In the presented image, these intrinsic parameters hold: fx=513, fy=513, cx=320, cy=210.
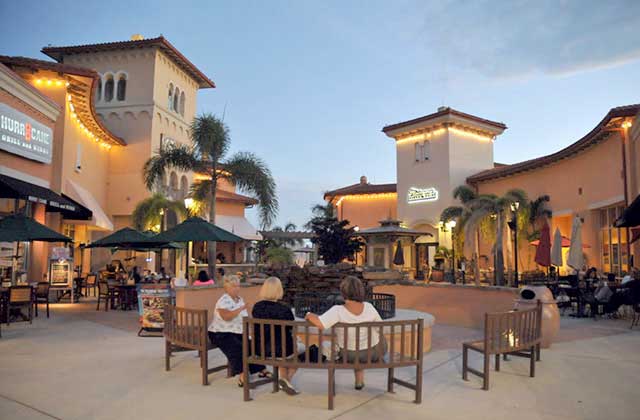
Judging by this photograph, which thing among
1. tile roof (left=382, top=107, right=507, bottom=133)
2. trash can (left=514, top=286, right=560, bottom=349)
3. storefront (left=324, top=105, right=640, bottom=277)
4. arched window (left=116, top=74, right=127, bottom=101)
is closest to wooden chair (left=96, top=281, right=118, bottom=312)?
storefront (left=324, top=105, right=640, bottom=277)

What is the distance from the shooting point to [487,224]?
23266mm

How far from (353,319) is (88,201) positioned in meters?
18.7

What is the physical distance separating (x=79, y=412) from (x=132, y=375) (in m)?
1.42

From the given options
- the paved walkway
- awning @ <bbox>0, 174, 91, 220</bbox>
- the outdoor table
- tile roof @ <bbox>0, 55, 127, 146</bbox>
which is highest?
tile roof @ <bbox>0, 55, 127, 146</bbox>

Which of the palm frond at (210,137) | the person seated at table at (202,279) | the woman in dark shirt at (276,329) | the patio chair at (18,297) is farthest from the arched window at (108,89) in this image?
the woman in dark shirt at (276,329)

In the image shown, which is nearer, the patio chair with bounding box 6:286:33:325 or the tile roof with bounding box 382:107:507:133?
the patio chair with bounding box 6:286:33:325

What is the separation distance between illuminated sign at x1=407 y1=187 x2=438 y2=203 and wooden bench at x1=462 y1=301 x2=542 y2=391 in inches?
943

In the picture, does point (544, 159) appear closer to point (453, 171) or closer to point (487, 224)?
point (487, 224)

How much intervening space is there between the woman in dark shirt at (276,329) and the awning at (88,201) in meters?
16.5

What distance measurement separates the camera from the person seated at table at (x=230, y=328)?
566 centimetres

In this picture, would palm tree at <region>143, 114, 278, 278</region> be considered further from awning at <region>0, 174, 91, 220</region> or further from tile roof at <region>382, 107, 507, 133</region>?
tile roof at <region>382, 107, 507, 133</region>

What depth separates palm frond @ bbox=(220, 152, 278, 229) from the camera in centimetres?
→ 1766

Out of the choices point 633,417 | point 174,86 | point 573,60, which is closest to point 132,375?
point 633,417

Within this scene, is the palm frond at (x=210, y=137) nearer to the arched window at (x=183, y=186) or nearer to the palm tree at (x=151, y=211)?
the palm tree at (x=151, y=211)
